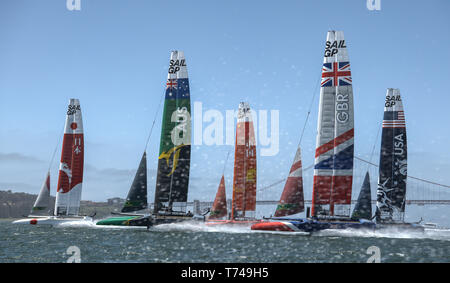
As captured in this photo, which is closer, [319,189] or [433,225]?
[319,189]

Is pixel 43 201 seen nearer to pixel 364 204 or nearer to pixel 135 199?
pixel 135 199

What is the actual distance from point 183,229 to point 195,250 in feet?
37.7

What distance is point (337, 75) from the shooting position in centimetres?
2980

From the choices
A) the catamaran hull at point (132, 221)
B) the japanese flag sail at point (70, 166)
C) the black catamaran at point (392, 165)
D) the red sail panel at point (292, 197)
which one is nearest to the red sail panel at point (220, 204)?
the catamaran hull at point (132, 221)

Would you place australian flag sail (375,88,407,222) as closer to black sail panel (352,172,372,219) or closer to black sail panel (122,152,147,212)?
black sail panel (352,172,372,219)

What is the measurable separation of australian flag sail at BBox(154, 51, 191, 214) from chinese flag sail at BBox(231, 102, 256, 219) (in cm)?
508

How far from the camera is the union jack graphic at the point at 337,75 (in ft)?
97.6

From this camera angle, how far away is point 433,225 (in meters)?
50.3

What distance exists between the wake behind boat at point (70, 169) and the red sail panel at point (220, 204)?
1024 cm

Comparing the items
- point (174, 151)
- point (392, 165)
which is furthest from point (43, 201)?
point (392, 165)
